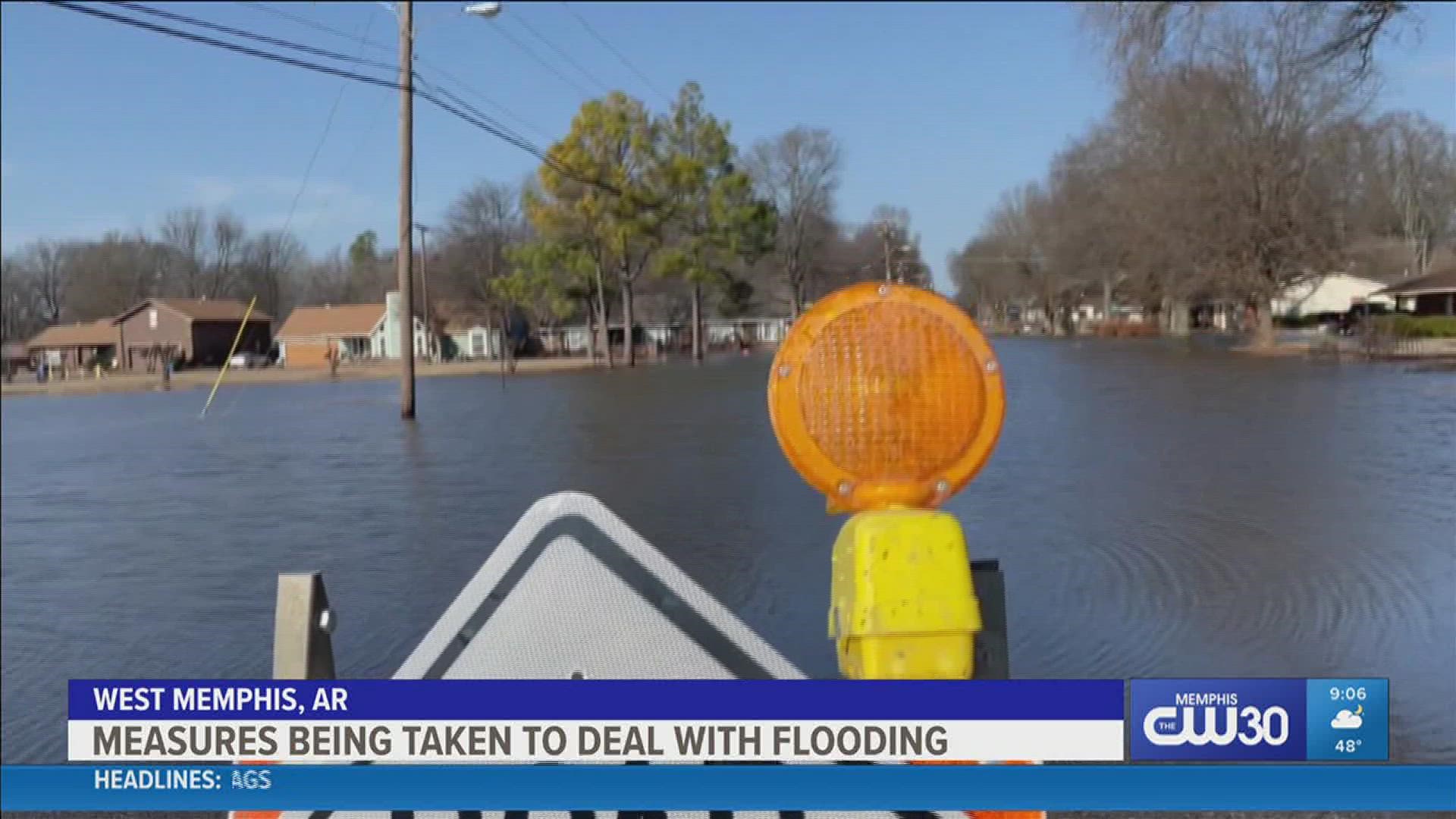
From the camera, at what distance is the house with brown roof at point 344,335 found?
9.70 meters

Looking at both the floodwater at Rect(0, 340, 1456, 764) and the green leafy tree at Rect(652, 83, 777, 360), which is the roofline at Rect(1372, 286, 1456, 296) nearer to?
the floodwater at Rect(0, 340, 1456, 764)

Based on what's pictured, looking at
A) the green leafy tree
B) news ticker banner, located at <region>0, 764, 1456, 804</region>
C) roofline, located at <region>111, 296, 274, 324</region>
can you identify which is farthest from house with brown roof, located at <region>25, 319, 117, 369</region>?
news ticker banner, located at <region>0, 764, 1456, 804</region>

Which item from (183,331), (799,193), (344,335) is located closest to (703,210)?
(799,193)

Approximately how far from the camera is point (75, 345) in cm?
2200

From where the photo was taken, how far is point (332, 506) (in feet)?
24.4

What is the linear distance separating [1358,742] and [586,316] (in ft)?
22.7

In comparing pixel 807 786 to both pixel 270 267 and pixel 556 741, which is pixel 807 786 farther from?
pixel 270 267

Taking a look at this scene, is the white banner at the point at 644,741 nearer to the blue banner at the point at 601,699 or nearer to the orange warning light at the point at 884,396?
the blue banner at the point at 601,699

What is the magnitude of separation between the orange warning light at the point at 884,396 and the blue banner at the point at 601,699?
226 mm

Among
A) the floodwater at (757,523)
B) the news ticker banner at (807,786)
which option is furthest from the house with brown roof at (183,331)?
the news ticker banner at (807,786)

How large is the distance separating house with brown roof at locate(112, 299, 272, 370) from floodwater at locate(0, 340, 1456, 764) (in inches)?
44.1

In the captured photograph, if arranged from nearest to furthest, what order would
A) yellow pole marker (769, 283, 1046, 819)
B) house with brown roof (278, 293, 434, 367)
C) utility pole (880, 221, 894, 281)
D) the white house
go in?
yellow pole marker (769, 283, 1046, 819), utility pole (880, 221, 894, 281), the white house, house with brown roof (278, 293, 434, 367)

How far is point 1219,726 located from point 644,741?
2.35 ft

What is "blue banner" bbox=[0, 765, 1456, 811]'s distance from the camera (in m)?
1.39
